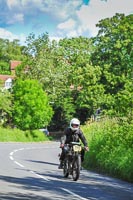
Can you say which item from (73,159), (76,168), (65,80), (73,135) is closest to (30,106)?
(65,80)

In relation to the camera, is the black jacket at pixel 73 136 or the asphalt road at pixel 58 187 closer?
the asphalt road at pixel 58 187

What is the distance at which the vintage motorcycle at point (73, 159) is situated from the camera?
Answer: 1680 centimetres

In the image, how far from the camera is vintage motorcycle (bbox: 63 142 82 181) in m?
16.8

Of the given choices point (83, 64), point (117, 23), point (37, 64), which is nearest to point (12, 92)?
point (37, 64)

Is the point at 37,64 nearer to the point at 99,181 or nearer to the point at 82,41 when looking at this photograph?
the point at 82,41

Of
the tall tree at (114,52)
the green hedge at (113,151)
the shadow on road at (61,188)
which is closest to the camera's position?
→ the shadow on road at (61,188)

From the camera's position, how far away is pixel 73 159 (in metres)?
17.1

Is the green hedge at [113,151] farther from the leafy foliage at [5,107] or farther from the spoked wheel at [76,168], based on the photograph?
the leafy foliage at [5,107]

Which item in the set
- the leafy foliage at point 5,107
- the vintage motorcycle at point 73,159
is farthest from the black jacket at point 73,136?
the leafy foliage at point 5,107

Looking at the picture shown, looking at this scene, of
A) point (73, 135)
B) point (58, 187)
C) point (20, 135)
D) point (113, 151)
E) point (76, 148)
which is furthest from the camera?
point (20, 135)

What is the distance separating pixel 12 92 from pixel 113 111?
2110 inches

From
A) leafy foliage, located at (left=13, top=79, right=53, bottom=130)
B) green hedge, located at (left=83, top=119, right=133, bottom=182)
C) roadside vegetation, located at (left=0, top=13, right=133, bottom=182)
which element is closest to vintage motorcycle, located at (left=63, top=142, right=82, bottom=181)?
green hedge, located at (left=83, top=119, right=133, bottom=182)

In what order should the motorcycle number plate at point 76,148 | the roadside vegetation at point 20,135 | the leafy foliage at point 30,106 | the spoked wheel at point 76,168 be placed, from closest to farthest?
the spoked wheel at point 76,168
the motorcycle number plate at point 76,148
the roadside vegetation at point 20,135
the leafy foliage at point 30,106

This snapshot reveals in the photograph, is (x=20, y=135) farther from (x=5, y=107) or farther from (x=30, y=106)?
(x=5, y=107)
